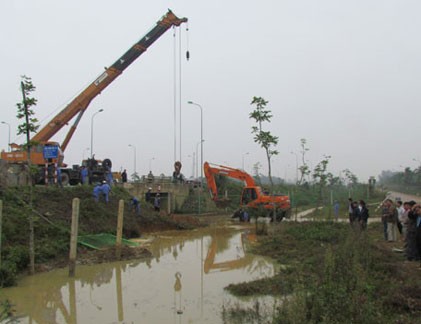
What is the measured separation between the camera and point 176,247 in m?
18.0

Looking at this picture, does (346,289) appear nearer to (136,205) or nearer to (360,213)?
(360,213)

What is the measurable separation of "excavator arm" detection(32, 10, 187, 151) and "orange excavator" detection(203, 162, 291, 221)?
8715 millimetres

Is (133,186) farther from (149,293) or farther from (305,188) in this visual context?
(305,188)

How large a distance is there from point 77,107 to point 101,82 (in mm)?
1973

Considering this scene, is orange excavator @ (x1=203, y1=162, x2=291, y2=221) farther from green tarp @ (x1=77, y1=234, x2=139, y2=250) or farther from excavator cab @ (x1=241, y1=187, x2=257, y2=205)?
green tarp @ (x1=77, y1=234, x2=139, y2=250)

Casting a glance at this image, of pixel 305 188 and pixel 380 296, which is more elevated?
pixel 305 188

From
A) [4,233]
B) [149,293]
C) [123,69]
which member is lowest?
[149,293]

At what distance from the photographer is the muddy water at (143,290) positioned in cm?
835

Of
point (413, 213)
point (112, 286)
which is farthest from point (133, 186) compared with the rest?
point (413, 213)

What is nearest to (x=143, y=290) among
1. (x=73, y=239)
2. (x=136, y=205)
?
(x=73, y=239)

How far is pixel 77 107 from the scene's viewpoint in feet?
80.3

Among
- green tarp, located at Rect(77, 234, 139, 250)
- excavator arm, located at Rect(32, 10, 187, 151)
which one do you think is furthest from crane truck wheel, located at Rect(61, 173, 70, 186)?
green tarp, located at Rect(77, 234, 139, 250)

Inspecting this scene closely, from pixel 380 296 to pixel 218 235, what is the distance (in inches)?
604

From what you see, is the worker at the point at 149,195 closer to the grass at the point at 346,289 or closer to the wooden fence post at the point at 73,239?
the grass at the point at 346,289
